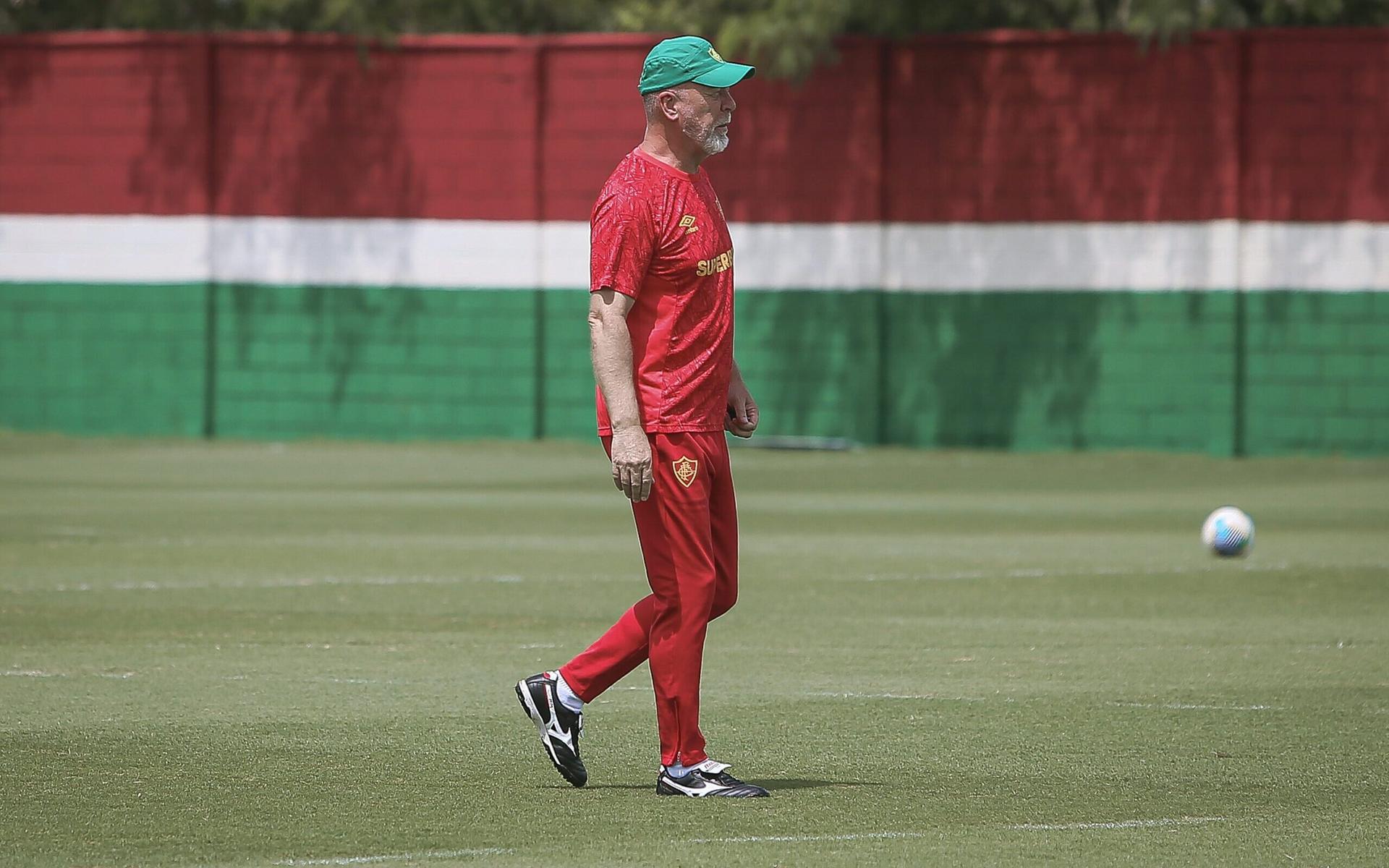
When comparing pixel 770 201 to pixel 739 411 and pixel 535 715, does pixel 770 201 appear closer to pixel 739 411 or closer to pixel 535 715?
pixel 739 411

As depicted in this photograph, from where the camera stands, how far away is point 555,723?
7.29 metres

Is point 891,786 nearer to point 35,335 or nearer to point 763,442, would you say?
point 763,442

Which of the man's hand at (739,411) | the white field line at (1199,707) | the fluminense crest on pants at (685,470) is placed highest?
the man's hand at (739,411)

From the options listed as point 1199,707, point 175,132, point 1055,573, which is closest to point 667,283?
point 1199,707

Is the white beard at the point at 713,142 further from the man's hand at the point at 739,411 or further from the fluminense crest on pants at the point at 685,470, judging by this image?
the fluminense crest on pants at the point at 685,470

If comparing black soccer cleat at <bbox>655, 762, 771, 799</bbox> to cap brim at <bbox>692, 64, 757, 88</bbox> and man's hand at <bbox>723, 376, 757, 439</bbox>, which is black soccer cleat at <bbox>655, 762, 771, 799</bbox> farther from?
cap brim at <bbox>692, 64, 757, 88</bbox>

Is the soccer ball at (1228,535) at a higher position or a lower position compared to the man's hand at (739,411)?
lower

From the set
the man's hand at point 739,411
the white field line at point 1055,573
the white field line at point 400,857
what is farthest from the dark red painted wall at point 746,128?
the white field line at point 400,857

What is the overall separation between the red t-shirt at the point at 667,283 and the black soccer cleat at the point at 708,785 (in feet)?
3.62

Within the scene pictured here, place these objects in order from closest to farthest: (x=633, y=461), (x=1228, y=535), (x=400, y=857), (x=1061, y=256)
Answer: (x=400, y=857)
(x=633, y=461)
(x=1228, y=535)
(x=1061, y=256)

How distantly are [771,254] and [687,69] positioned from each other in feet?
59.0

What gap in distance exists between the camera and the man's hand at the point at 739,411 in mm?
7648

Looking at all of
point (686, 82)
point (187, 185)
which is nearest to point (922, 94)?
point (187, 185)

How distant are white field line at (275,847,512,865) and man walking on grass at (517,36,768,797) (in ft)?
3.00
